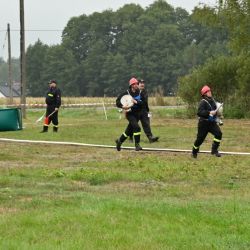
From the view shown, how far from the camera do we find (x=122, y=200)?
8555mm

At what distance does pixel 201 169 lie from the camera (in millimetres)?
12039

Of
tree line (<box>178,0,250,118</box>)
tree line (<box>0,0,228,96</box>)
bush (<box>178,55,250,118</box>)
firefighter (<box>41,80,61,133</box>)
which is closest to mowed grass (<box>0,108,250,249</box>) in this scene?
firefighter (<box>41,80,61,133</box>)

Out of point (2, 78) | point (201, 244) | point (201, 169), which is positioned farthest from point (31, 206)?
point (2, 78)

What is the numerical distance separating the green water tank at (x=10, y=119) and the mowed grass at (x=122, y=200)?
596cm

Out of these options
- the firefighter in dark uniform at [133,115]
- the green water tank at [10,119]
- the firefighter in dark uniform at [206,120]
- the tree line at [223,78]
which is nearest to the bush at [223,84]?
the tree line at [223,78]

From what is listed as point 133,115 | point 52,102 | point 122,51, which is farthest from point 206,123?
point 122,51

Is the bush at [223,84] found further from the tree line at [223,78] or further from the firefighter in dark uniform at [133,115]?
the firefighter in dark uniform at [133,115]

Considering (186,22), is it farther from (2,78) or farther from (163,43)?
(2,78)

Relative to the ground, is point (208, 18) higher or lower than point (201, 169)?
higher

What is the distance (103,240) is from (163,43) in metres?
96.8

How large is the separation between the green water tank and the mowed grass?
5957 millimetres

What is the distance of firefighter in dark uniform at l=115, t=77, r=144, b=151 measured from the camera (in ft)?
53.2

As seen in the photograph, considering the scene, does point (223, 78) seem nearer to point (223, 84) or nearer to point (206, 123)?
point (223, 84)

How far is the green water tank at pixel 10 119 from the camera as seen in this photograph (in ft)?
71.7
